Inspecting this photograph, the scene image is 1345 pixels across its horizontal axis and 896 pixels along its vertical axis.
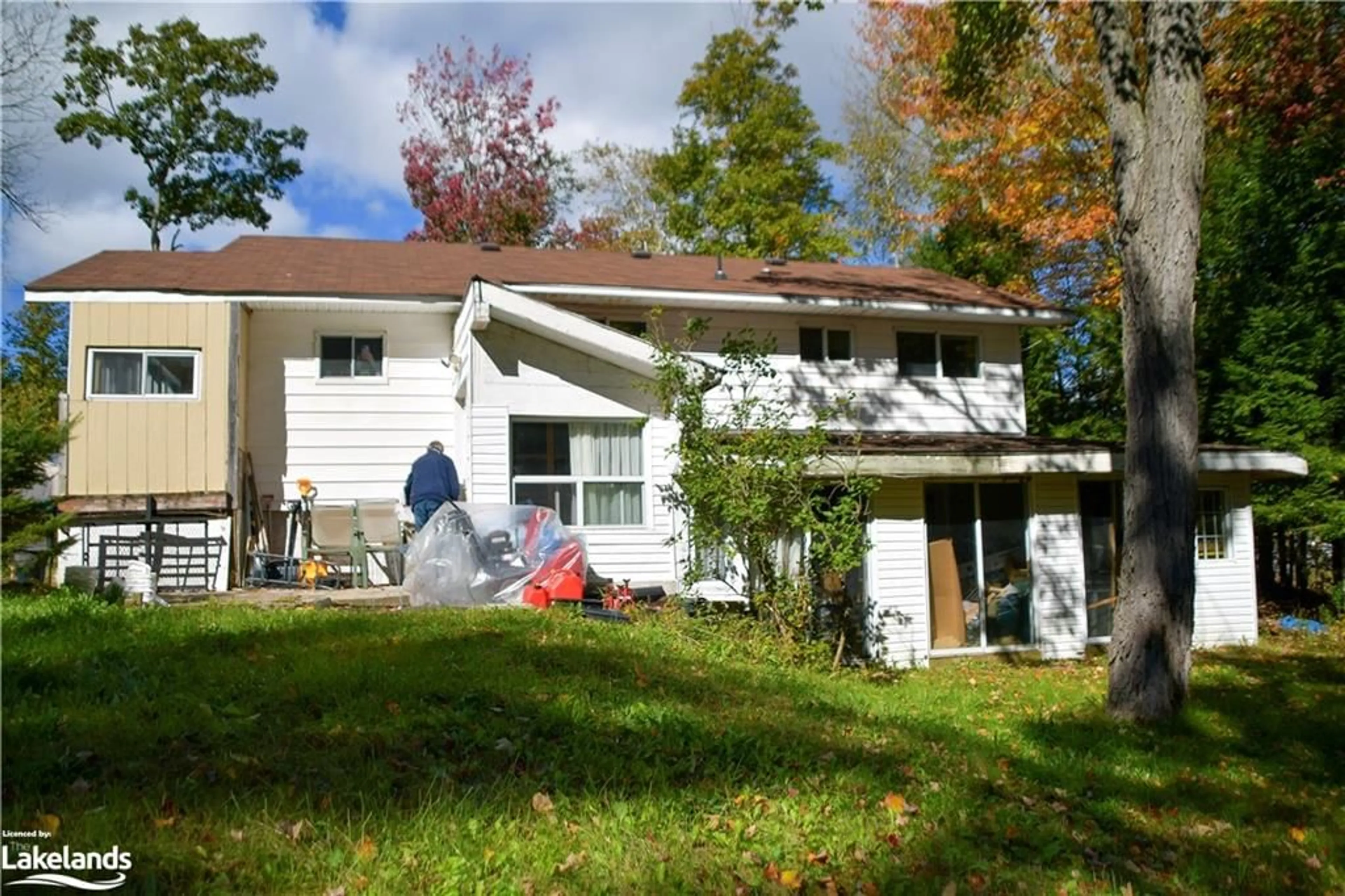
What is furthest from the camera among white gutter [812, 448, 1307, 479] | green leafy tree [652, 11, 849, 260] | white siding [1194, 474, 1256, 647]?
green leafy tree [652, 11, 849, 260]

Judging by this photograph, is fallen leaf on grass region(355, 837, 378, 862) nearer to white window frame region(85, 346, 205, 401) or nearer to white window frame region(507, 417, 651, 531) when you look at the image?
white window frame region(507, 417, 651, 531)

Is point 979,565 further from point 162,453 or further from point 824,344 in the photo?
point 162,453

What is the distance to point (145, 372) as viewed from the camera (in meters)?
13.0

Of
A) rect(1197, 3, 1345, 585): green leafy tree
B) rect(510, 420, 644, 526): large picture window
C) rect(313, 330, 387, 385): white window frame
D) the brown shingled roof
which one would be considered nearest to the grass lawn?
rect(510, 420, 644, 526): large picture window

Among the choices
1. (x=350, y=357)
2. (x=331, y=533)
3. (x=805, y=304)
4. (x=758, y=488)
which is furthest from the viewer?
(x=805, y=304)

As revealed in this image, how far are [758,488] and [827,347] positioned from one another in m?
6.39

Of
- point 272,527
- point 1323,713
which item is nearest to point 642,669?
point 1323,713

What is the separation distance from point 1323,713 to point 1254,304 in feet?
35.4

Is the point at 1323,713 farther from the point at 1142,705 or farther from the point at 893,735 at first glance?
the point at 893,735

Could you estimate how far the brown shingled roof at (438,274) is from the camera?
13562mm

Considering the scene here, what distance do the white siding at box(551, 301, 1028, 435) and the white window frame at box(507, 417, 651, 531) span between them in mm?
2560

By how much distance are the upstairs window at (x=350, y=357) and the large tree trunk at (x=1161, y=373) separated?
33.2ft

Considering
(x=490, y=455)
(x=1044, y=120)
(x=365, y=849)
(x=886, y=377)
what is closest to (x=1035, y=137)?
(x=1044, y=120)

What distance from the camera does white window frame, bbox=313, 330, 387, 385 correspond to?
14.1 meters
